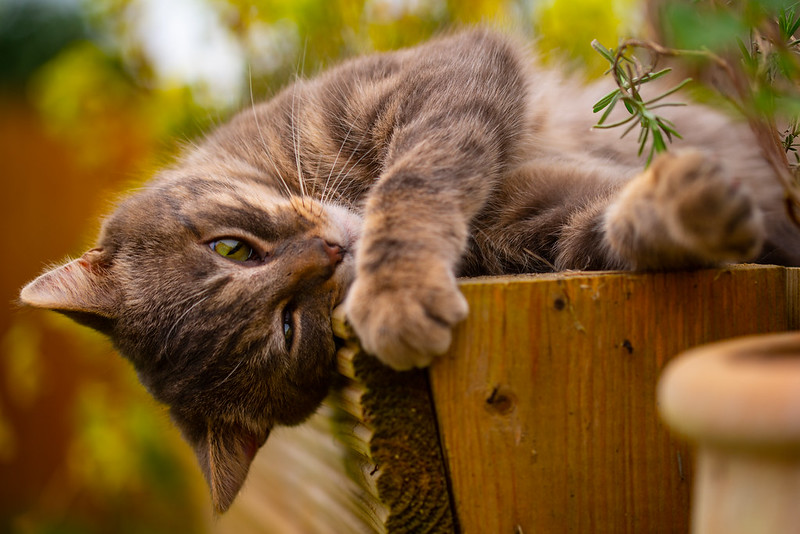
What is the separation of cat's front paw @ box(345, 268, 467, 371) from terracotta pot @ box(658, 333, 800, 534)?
1.40 feet

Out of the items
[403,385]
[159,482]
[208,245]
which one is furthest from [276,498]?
[159,482]

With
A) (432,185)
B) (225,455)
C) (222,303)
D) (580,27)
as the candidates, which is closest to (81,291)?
(222,303)

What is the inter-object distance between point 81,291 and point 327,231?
0.53 m

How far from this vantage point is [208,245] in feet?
4.61

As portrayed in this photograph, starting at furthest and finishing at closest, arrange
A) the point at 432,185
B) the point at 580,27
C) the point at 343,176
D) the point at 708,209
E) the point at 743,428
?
the point at 580,27 → the point at 343,176 → the point at 432,185 → the point at 708,209 → the point at 743,428

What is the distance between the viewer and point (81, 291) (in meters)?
1.36

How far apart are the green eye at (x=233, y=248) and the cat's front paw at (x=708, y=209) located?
849 millimetres

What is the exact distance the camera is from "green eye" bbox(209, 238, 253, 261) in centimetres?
140

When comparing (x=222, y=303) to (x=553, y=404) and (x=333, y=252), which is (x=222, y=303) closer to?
(x=333, y=252)

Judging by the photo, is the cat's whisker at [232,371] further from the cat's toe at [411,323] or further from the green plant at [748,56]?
the green plant at [748,56]

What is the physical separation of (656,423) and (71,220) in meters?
4.23

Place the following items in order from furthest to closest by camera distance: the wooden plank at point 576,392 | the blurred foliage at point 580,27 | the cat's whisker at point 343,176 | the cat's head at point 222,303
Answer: the blurred foliage at point 580,27
the cat's whisker at point 343,176
the cat's head at point 222,303
the wooden plank at point 576,392

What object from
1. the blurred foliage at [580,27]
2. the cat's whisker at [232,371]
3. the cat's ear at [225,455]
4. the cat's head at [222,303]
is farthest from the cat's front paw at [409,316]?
the blurred foliage at [580,27]

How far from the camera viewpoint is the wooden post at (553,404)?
0.98 meters
